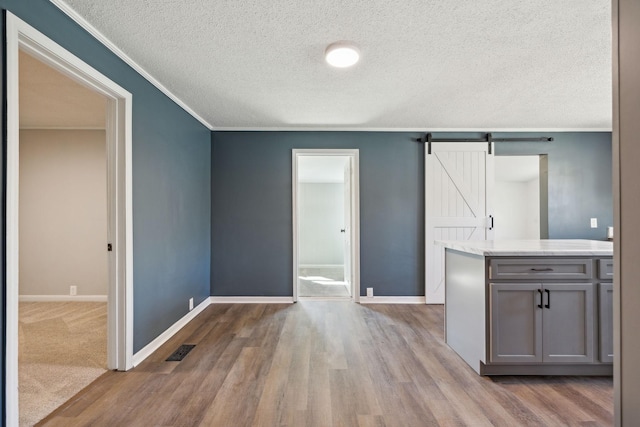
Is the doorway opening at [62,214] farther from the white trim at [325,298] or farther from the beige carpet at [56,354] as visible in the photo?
the white trim at [325,298]

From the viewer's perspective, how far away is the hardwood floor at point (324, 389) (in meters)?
1.77

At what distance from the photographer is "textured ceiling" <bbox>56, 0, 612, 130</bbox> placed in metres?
1.80

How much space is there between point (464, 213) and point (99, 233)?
506cm

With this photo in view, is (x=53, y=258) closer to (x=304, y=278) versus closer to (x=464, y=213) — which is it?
(x=304, y=278)

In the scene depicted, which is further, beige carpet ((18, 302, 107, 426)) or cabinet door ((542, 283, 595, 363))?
cabinet door ((542, 283, 595, 363))

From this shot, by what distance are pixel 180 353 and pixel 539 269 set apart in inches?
114

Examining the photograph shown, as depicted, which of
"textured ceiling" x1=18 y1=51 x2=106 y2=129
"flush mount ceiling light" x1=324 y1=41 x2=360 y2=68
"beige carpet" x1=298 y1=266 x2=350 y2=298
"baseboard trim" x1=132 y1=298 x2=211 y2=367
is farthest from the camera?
"beige carpet" x1=298 y1=266 x2=350 y2=298

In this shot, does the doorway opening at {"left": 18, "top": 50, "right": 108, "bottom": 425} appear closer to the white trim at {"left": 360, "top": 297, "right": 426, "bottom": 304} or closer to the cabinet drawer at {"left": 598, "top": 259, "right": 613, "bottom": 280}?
the white trim at {"left": 360, "top": 297, "right": 426, "bottom": 304}

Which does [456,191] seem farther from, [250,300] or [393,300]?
[250,300]

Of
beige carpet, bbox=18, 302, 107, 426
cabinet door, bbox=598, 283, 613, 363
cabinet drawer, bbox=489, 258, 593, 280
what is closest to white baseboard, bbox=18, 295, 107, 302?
beige carpet, bbox=18, 302, 107, 426

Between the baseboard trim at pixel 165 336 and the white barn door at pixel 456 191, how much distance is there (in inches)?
123

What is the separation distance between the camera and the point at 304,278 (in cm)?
607

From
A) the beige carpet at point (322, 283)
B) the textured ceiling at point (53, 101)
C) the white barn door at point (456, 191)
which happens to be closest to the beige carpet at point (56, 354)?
the textured ceiling at point (53, 101)

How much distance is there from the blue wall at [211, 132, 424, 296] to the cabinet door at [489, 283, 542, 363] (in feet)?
6.61
